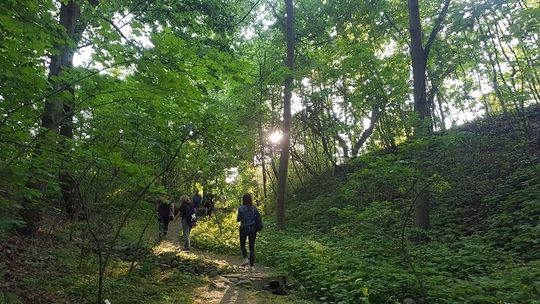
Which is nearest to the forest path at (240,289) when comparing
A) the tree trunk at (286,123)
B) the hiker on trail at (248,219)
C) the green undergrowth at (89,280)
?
the green undergrowth at (89,280)

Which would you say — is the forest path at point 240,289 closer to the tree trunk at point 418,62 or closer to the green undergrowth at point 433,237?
the green undergrowth at point 433,237

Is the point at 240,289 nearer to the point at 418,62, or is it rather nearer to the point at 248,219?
the point at 248,219

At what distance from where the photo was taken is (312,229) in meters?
Result: 14.2

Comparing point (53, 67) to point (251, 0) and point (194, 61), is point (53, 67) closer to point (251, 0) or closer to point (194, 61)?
point (194, 61)

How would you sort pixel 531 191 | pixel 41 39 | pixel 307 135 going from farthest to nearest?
1. pixel 307 135
2. pixel 531 191
3. pixel 41 39

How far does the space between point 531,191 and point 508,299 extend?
5.80 m

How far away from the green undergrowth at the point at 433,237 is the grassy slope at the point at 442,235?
0.9 inches

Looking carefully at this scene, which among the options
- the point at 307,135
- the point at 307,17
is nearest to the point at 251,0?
the point at 307,17

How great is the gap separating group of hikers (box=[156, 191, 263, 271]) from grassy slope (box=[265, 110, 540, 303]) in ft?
3.26

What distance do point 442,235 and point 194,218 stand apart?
22.5 feet

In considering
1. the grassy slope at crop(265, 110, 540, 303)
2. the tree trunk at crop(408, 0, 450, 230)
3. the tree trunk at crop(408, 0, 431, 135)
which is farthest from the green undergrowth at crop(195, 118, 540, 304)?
the tree trunk at crop(408, 0, 431, 135)

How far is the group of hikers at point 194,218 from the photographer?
28.0ft

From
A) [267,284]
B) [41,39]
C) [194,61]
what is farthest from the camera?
[267,284]

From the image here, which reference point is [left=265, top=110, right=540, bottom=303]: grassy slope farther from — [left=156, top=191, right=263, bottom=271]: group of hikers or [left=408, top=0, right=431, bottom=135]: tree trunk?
[left=408, top=0, right=431, bottom=135]: tree trunk
